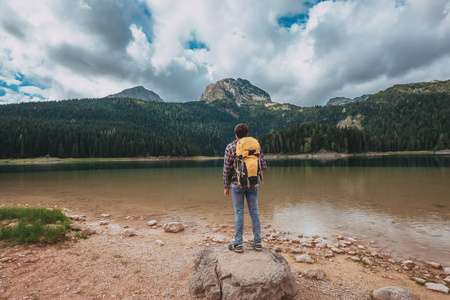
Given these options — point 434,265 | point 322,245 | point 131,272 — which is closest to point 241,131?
point 131,272

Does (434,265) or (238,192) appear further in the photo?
(434,265)

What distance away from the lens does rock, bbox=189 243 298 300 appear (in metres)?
4.70

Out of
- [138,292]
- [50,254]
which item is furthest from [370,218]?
[50,254]

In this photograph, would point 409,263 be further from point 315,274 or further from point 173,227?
point 173,227

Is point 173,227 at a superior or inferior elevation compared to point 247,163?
inferior

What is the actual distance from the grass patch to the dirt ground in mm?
425

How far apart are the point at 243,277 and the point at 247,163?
2.63 metres

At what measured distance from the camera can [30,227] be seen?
336 inches

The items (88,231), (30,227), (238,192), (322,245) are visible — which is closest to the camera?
(238,192)

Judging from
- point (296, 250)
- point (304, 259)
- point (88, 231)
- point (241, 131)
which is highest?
point (241, 131)

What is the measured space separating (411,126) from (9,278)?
258983 mm

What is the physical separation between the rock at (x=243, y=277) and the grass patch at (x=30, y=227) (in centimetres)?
654

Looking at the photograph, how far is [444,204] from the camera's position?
16.8 metres

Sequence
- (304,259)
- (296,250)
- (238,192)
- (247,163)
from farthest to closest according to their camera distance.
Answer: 1. (296,250)
2. (304,259)
3. (238,192)
4. (247,163)
